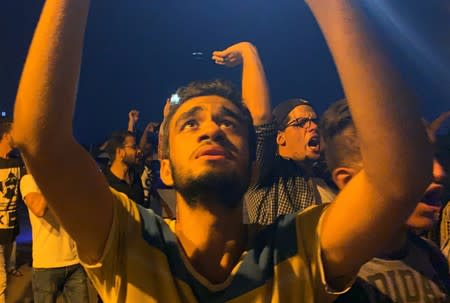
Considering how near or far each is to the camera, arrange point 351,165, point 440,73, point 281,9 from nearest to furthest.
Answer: point 351,165 → point 440,73 → point 281,9

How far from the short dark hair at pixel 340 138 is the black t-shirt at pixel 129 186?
2332 mm

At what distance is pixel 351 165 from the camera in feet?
5.49

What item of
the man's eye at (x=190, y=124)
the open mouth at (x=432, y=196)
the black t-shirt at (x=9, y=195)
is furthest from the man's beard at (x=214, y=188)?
the black t-shirt at (x=9, y=195)

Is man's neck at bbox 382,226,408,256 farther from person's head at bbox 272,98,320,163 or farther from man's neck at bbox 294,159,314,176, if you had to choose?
A: person's head at bbox 272,98,320,163

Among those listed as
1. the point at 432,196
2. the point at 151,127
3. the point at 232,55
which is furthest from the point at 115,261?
the point at 151,127

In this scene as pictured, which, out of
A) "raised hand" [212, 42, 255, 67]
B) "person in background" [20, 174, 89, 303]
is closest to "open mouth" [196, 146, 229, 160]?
"raised hand" [212, 42, 255, 67]

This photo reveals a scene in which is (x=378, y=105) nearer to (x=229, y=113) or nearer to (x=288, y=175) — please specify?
(x=229, y=113)

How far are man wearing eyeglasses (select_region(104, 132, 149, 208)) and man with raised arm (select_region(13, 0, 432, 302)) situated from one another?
2.60 metres

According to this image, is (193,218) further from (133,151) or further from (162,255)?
(133,151)

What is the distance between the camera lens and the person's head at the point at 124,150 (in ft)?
13.6

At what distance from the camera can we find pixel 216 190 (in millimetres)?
1244

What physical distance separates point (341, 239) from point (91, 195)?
0.56 meters

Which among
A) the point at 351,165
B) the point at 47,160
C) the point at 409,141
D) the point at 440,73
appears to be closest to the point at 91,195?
the point at 47,160

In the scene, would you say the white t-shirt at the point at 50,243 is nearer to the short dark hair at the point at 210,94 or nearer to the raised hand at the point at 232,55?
the raised hand at the point at 232,55
